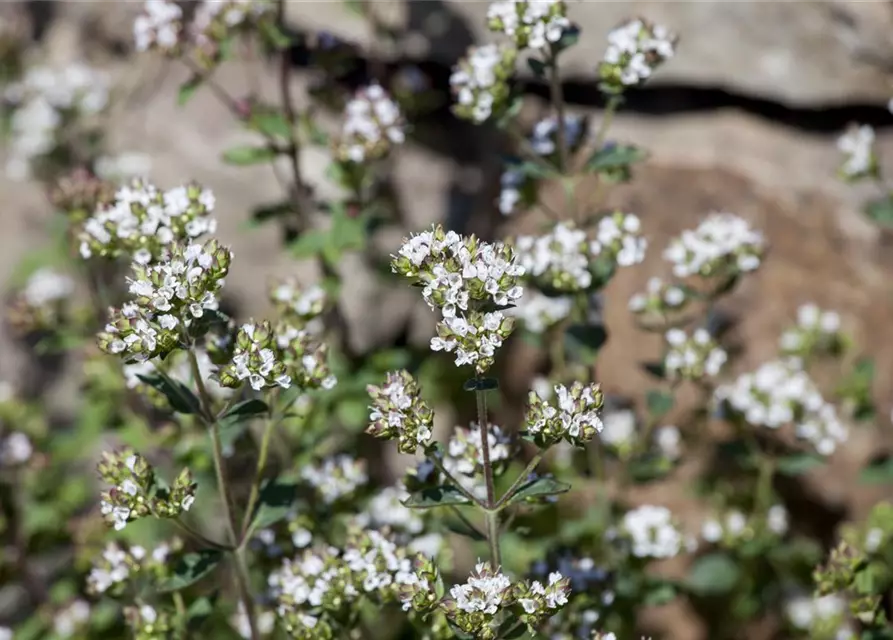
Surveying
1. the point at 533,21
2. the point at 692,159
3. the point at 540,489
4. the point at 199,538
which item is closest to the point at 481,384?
the point at 540,489

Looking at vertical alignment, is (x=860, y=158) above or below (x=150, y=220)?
Answer: above

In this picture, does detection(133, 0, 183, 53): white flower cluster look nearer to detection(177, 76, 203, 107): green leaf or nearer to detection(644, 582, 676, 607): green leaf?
detection(177, 76, 203, 107): green leaf

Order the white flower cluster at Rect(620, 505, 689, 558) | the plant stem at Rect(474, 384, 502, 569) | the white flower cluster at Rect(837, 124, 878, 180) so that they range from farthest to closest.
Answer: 1. the white flower cluster at Rect(837, 124, 878, 180)
2. the white flower cluster at Rect(620, 505, 689, 558)
3. the plant stem at Rect(474, 384, 502, 569)

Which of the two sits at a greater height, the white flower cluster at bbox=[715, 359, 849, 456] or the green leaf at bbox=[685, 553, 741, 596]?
the white flower cluster at bbox=[715, 359, 849, 456]

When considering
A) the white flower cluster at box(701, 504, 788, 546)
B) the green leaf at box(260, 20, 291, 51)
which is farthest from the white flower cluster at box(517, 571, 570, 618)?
the green leaf at box(260, 20, 291, 51)

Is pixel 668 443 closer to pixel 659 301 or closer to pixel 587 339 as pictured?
pixel 659 301

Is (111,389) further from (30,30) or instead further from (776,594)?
(30,30)
